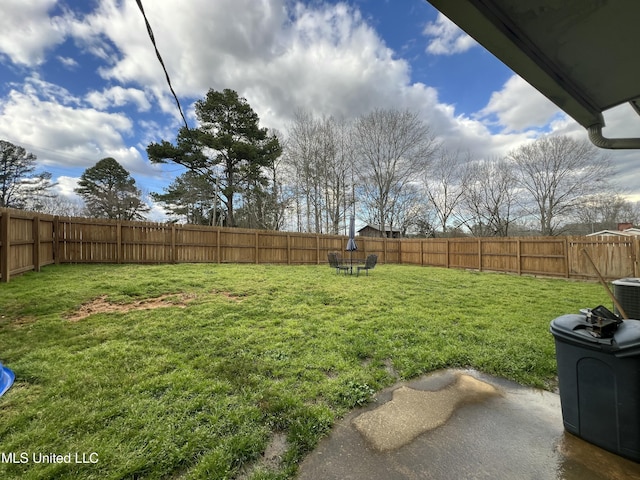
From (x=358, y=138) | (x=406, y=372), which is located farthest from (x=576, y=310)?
(x=358, y=138)

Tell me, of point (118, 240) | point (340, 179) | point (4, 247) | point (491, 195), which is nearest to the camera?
point (4, 247)

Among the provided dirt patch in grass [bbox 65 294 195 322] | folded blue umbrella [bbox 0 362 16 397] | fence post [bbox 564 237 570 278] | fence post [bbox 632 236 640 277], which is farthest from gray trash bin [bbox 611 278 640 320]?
fence post [bbox 564 237 570 278]

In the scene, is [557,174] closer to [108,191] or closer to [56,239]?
[56,239]

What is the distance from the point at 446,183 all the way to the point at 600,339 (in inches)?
1056

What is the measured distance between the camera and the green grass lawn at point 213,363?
1698 millimetres

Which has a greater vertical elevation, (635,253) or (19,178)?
(19,178)

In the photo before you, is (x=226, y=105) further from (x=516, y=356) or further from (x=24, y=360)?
(x=516, y=356)

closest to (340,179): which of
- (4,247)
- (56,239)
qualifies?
(56,239)

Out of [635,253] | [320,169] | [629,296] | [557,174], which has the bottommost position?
[629,296]

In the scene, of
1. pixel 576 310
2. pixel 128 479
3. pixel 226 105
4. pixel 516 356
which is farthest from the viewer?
pixel 226 105

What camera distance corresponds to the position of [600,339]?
170 centimetres

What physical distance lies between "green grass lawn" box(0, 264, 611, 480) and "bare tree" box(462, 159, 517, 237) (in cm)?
2150

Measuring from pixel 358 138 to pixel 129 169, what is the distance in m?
A: 20.1

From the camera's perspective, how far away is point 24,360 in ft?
9.09
